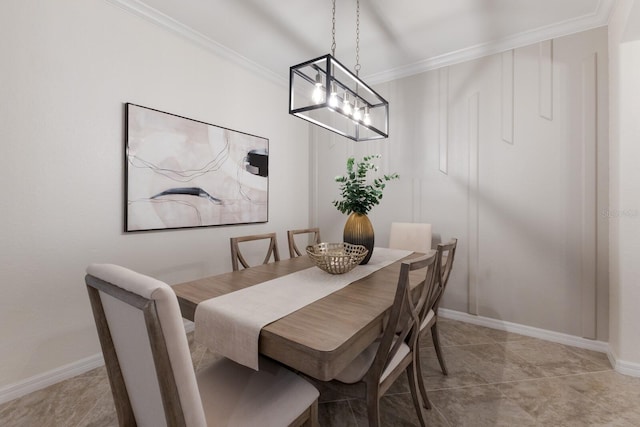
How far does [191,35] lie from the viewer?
96.6 inches

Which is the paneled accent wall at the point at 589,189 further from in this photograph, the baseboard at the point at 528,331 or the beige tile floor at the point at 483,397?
the beige tile floor at the point at 483,397

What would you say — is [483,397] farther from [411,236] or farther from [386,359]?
[411,236]

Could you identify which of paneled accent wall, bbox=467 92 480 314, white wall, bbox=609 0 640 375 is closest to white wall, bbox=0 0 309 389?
paneled accent wall, bbox=467 92 480 314

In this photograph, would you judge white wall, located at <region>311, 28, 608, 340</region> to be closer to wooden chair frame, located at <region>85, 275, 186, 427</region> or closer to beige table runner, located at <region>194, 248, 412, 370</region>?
beige table runner, located at <region>194, 248, 412, 370</region>

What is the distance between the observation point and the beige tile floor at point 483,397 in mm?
1512

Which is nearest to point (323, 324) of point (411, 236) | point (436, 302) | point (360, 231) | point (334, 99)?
point (360, 231)

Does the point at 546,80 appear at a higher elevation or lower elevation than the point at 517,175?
higher

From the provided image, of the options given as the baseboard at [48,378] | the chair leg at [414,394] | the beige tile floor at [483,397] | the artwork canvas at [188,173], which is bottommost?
the beige tile floor at [483,397]

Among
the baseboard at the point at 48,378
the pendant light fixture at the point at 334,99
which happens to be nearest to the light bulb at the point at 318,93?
the pendant light fixture at the point at 334,99

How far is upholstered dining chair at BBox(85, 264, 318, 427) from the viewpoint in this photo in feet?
2.20

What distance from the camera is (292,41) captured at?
2643mm

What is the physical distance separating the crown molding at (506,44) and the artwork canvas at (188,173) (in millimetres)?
1694

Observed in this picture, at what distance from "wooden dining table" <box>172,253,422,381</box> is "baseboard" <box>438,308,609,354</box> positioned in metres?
1.71

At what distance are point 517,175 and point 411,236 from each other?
1.06 meters
